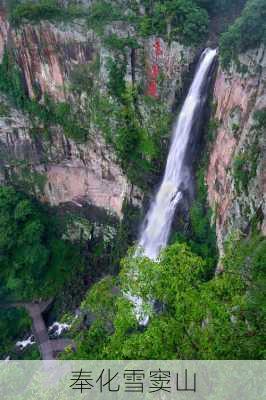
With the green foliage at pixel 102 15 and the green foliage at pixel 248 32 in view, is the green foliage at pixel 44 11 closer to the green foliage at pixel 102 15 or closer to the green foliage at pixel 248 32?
the green foliage at pixel 102 15

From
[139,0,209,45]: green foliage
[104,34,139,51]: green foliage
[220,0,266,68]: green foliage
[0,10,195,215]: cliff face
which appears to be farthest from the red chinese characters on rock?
[220,0,266,68]: green foliage

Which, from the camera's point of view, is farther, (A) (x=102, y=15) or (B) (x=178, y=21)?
(A) (x=102, y=15)

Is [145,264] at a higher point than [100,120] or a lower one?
higher

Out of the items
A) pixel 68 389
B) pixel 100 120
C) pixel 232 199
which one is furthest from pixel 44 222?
pixel 68 389

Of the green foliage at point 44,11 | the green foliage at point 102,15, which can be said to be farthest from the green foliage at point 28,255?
the green foliage at point 102,15

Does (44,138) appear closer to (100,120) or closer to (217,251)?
(100,120)

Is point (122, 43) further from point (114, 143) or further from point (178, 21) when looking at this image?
point (114, 143)

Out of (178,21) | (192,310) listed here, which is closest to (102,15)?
(178,21)

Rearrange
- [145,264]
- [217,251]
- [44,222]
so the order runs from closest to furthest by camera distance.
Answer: [145,264] → [217,251] → [44,222]
